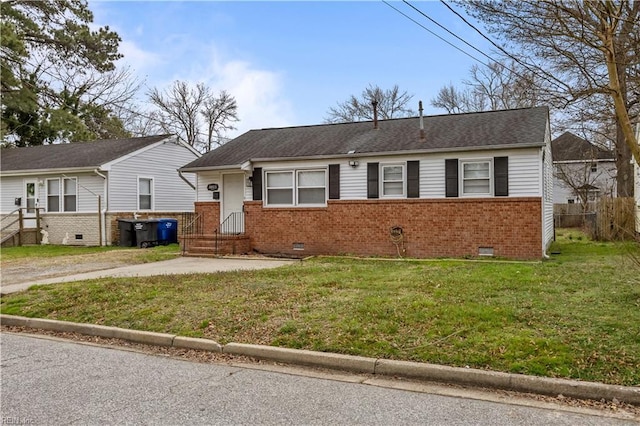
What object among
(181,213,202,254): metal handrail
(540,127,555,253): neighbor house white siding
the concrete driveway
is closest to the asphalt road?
the concrete driveway

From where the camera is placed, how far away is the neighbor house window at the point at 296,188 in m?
14.9

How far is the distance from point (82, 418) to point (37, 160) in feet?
71.9

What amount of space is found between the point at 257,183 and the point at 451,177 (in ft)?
19.5

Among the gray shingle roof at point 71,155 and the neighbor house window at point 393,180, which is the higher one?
the gray shingle roof at point 71,155


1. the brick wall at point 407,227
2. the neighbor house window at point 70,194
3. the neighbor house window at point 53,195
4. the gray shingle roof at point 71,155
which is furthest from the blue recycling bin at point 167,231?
the brick wall at point 407,227

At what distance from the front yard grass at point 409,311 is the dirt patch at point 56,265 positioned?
2.34 meters

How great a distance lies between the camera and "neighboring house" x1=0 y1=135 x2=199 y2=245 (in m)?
19.5

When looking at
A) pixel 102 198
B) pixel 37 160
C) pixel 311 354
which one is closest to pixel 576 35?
pixel 311 354

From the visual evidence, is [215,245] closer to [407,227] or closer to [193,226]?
[193,226]

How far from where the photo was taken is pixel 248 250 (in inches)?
605

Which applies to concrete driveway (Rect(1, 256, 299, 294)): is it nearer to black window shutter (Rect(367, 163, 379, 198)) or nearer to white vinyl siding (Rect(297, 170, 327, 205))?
white vinyl siding (Rect(297, 170, 327, 205))

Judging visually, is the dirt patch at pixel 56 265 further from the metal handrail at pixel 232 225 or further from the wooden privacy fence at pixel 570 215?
the wooden privacy fence at pixel 570 215

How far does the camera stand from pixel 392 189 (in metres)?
14.0

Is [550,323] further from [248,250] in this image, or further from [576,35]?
[248,250]
